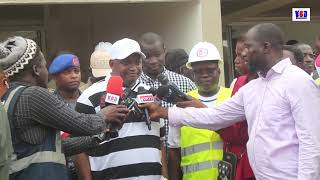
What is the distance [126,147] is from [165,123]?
3.27 feet

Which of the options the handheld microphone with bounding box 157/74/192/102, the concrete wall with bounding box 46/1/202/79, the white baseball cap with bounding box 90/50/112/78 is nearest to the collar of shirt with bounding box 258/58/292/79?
the handheld microphone with bounding box 157/74/192/102

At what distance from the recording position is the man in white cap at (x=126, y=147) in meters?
4.39

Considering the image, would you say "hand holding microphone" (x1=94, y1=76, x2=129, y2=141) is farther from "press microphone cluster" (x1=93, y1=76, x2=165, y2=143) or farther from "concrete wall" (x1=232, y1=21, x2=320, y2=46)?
"concrete wall" (x1=232, y1=21, x2=320, y2=46)

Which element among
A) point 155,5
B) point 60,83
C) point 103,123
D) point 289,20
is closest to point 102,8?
point 155,5

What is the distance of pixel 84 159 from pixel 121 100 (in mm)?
694

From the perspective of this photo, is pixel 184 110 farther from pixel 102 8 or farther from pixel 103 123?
pixel 102 8

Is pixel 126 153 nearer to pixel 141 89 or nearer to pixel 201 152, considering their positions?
pixel 141 89

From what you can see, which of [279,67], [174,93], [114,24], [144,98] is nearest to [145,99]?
[144,98]

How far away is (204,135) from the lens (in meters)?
4.95

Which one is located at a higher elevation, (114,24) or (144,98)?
(114,24)

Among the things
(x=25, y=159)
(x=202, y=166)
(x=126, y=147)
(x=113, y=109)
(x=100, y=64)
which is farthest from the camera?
(x=100, y=64)

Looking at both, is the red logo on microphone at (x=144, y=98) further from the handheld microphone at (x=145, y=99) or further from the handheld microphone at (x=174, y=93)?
the handheld microphone at (x=174, y=93)

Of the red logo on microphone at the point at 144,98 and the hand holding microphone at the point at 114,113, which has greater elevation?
the red logo on microphone at the point at 144,98

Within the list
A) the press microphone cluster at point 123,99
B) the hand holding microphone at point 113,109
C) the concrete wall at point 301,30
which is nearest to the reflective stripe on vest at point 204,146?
the press microphone cluster at point 123,99
